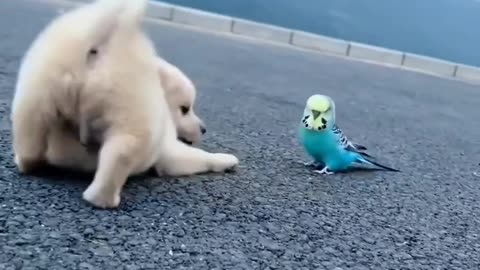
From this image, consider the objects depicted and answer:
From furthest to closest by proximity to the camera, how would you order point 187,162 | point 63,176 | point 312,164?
point 312,164, point 187,162, point 63,176

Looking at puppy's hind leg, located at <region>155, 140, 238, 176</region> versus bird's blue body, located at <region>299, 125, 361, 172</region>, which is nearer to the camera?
puppy's hind leg, located at <region>155, 140, 238, 176</region>

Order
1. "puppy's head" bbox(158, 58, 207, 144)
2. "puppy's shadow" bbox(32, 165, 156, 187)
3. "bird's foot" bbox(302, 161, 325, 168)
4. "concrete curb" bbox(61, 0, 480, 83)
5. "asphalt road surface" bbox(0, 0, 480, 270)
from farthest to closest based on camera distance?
"concrete curb" bbox(61, 0, 480, 83) → "bird's foot" bbox(302, 161, 325, 168) → "puppy's head" bbox(158, 58, 207, 144) → "puppy's shadow" bbox(32, 165, 156, 187) → "asphalt road surface" bbox(0, 0, 480, 270)

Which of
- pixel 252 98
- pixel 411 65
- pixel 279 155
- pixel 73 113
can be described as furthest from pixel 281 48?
pixel 73 113

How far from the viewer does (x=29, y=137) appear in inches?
31.6

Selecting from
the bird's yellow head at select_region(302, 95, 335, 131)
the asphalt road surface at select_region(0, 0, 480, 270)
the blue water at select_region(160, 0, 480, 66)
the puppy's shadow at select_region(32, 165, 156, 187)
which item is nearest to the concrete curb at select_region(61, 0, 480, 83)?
the blue water at select_region(160, 0, 480, 66)

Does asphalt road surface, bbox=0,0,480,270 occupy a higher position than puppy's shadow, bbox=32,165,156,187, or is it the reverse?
puppy's shadow, bbox=32,165,156,187

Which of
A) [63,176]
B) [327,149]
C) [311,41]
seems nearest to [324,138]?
[327,149]

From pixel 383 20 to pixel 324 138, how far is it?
3117 mm

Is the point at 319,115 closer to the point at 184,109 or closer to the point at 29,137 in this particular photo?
the point at 184,109

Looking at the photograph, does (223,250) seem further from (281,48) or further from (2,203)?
(281,48)

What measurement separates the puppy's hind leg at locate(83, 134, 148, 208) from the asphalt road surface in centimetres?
1

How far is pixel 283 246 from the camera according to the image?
756 mm

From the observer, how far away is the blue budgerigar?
103 centimetres

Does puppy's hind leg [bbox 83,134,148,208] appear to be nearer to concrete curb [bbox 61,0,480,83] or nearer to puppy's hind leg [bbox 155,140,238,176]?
puppy's hind leg [bbox 155,140,238,176]
